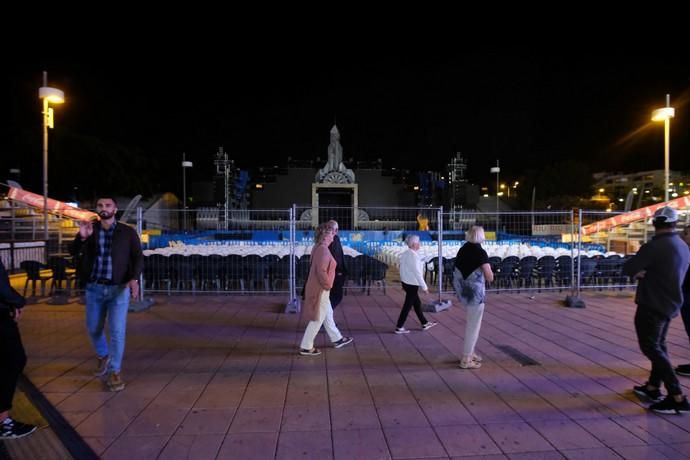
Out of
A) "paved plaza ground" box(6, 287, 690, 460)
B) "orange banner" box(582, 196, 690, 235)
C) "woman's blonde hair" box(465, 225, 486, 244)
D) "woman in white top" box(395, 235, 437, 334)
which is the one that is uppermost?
"orange banner" box(582, 196, 690, 235)

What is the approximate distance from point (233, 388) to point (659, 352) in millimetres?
3778

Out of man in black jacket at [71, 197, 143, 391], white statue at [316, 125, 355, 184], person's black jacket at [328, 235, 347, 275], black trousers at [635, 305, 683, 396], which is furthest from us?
white statue at [316, 125, 355, 184]

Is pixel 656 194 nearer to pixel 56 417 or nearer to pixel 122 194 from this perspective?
pixel 122 194

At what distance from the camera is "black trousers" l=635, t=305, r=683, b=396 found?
136 inches

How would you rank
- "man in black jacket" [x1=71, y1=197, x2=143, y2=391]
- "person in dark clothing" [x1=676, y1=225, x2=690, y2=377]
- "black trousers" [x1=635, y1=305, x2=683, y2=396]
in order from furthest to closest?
"person in dark clothing" [x1=676, y1=225, x2=690, y2=377], "man in black jacket" [x1=71, y1=197, x2=143, y2=391], "black trousers" [x1=635, y1=305, x2=683, y2=396]

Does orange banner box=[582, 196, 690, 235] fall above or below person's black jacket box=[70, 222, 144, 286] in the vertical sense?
above

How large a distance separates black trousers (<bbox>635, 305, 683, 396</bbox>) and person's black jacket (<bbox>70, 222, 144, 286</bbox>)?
4.51m

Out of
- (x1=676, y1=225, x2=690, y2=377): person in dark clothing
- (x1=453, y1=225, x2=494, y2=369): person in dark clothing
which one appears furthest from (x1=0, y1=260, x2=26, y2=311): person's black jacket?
(x1=676, y1=225, x2=690, y2=377): person in dark clothing

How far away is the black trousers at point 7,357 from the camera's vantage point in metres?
3.07

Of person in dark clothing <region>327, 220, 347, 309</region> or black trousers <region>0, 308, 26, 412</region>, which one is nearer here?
black trousers <region>0, 308, 26, 412</region>

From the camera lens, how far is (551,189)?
1832 inches

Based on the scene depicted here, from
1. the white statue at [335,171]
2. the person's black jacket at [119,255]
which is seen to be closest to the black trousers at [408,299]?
the person's black jacket at [119,255]

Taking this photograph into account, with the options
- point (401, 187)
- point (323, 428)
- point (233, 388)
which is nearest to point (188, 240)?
point (233, 388)

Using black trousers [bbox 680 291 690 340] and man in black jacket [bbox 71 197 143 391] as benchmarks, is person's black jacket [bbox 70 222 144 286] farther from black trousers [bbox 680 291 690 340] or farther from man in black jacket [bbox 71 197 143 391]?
black trousers [bbox 680 291 690 340]
